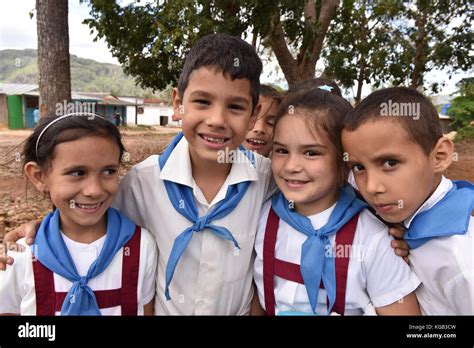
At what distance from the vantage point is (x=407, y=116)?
1234 mm

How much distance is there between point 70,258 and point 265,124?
1.29 metres

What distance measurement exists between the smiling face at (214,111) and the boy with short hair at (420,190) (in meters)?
0.38

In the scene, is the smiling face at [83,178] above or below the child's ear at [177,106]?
below

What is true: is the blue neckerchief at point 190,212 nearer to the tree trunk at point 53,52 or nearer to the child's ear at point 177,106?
the child's ear at point 177,106

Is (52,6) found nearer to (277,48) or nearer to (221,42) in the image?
(221,42)

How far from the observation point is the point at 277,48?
481 cm

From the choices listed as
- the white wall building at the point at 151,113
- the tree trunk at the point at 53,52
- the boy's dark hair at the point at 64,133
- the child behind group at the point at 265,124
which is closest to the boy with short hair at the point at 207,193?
the boy's dark hair at the point at 64,133

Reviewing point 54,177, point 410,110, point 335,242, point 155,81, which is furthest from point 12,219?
point 410,110

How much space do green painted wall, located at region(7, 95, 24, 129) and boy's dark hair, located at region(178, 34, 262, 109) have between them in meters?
15.0

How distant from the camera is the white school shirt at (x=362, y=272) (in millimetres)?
1290

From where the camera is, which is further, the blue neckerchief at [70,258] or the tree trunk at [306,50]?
the tree trunk at [306,50]

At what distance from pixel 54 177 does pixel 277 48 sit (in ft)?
13.2

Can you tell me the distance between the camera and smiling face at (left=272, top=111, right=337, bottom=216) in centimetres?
134

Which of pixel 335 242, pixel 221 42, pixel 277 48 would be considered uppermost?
pixel 277 48
